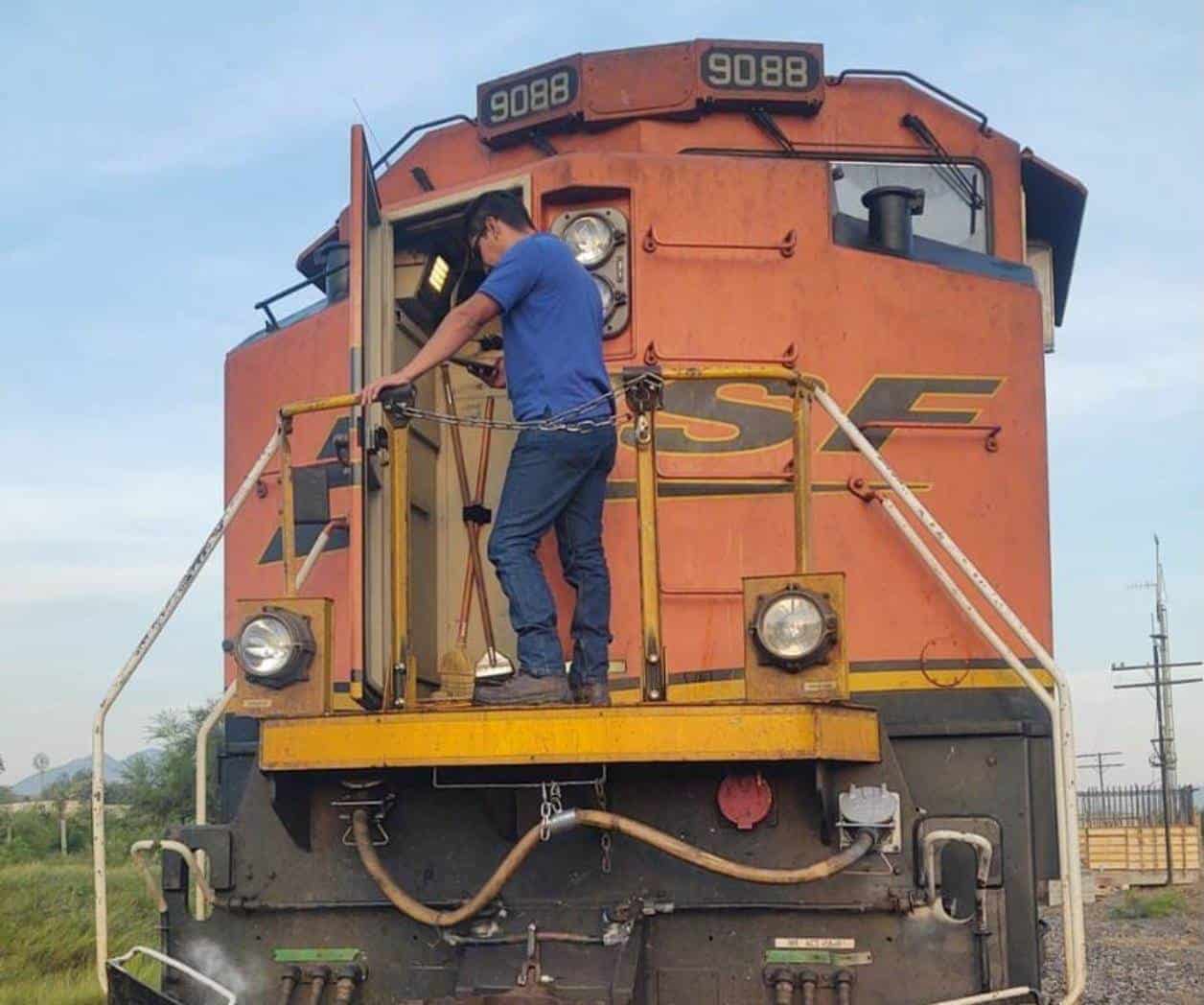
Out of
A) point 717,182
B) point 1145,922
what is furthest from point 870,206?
point 1145,922

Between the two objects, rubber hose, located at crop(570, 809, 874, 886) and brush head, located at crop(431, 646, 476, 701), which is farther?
brush head, located at crop(431, 646, 476, 701)

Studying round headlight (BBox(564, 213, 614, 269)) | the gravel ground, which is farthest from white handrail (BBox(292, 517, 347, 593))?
the gravel ground

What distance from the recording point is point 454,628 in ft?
19.9

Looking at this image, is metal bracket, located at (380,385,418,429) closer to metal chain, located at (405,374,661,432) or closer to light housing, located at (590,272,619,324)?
metal chain, located at (405,374,661,432)

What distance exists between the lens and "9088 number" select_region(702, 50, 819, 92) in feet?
21.0

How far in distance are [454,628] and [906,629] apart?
66.2 inches

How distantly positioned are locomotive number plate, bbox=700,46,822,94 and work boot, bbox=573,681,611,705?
2.59m

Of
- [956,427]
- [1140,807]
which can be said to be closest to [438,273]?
[956,427]

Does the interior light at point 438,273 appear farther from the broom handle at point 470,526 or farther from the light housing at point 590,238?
the light housing at point 590,238

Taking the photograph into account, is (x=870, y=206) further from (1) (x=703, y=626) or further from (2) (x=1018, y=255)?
(1) (x=703, y=626)

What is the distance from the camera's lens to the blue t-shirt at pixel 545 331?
5.27 metres

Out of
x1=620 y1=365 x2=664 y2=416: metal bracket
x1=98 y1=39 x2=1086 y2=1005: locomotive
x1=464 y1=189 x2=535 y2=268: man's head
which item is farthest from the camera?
x1=464 y1=189 x2=535 y2=268: man's head

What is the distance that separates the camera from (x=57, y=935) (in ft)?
45.4

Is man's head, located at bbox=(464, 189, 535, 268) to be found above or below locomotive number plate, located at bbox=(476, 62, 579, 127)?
below
